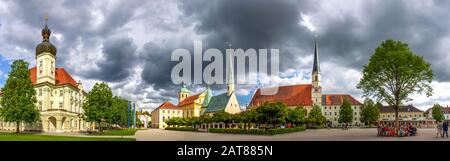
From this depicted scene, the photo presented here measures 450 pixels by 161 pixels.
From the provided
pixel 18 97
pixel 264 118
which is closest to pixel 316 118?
pixel 264 118

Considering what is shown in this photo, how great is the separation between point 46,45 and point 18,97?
2052 centimetres

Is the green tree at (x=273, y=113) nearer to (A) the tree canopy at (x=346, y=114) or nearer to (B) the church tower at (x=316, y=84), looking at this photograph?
(A) the tree canopy at (x=346, y=114)

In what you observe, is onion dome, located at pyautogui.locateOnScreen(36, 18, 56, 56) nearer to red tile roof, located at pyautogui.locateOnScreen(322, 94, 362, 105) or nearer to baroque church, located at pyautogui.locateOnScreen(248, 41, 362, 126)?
baroque church, located at pyautogui.locateOnScreen(248, 41, 362, 126)

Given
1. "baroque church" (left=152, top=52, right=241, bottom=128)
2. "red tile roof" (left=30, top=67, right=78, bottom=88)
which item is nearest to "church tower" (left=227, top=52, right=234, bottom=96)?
"baroque church" (left=152, top=52, right=241, bottom=128)

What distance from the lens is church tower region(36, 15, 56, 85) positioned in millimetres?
70125

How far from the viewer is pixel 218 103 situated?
138125mm

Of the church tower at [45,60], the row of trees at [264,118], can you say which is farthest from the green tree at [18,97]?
the row of trees at [264,118]

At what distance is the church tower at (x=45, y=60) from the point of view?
70125mm

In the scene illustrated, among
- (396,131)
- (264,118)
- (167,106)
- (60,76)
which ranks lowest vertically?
(167,106)

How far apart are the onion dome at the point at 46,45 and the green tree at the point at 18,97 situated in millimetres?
17342

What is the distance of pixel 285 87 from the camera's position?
14612 cm

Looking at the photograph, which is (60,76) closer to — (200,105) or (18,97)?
(18,97)

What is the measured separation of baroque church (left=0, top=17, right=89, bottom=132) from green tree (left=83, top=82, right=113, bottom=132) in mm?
14995
